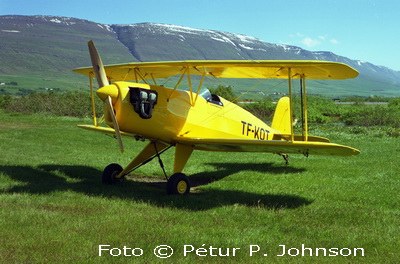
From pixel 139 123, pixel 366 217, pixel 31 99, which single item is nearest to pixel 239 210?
pixel 366 217

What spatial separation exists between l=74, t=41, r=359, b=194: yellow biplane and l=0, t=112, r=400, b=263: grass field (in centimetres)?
109

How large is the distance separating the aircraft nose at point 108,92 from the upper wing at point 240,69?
3.50 feet

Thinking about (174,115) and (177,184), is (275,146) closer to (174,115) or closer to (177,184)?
(177,184)

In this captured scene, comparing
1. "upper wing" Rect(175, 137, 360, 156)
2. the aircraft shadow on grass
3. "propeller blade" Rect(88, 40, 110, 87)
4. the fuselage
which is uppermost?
"propeller blade" Rect(88, 40, 110, 87)

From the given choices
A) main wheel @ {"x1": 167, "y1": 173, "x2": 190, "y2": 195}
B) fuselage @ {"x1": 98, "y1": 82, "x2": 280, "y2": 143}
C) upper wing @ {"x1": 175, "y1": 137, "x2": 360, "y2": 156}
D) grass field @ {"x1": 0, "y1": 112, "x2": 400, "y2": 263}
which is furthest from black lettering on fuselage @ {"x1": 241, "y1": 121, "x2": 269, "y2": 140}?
main wheel @ {"x1": 167, "y1": 173, "x2": 190, "y2": 195}

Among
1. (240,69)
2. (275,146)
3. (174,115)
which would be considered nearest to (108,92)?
(174,115)

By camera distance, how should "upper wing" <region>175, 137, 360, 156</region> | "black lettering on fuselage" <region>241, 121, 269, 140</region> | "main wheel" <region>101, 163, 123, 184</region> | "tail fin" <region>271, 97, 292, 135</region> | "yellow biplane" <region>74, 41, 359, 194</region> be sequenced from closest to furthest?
"upper wing" <region>175, 137, 360, 156</region>
"yellow biplane" <region>74, 41, 359, 194</region>
"main wheel" <region>101, 163, 123, 184</region>
"black lettering on fuselage" <region>241, 121, 269, 140</region>
"tail fin" <region>271, 97, 292, 135</region>

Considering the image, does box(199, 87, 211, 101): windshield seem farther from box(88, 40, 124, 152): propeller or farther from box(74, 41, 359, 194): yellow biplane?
box(88, 40, 124, 152): propeller

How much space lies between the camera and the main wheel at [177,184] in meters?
9.57

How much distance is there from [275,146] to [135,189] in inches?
147

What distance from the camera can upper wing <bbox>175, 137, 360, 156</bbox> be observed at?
27.2 feet

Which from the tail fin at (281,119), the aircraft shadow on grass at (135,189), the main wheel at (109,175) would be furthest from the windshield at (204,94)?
the tail fin at (281,119)

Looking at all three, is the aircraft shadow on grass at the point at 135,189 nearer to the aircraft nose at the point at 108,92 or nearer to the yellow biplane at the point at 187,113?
the yellow biplane at the point at 187,113

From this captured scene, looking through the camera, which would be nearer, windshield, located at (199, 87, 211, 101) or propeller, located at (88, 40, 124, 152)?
propeller, located at (88, 40, 124, 152)
